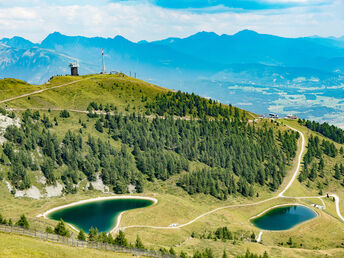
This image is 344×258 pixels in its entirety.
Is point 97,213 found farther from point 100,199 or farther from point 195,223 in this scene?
point 195,223

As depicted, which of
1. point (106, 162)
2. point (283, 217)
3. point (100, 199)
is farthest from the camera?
point (106, 162)

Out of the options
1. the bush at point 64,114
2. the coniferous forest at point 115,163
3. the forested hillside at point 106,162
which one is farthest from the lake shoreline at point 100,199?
the bush at point 64,114

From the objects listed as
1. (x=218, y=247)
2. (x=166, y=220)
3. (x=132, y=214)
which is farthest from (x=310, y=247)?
(x=132, y=214)

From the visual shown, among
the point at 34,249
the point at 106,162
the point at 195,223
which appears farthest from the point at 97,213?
the point at 34,249

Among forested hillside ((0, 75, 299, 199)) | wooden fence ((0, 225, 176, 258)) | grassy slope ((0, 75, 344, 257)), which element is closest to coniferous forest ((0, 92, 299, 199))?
forested hillside ((0, 75, 299, 199))

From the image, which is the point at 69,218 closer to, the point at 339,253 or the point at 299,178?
the point at 339,253

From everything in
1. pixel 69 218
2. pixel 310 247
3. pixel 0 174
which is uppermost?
pixel 0 174

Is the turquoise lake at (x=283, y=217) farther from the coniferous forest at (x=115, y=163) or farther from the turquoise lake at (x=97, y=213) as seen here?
the turquoise lake at (x=97, y=213)
